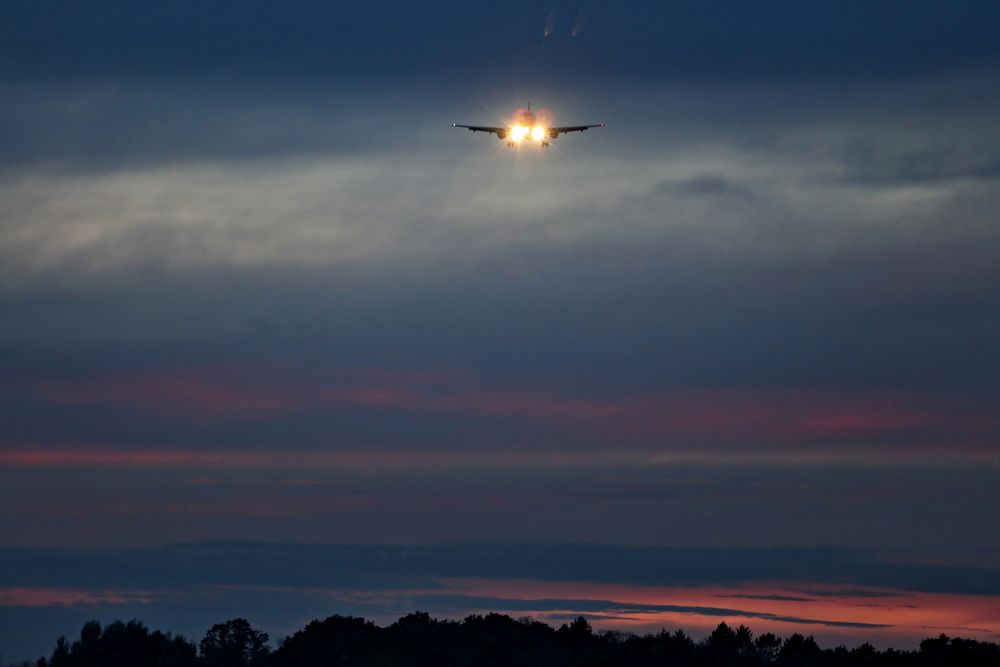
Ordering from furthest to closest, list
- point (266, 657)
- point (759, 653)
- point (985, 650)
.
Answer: point (266, 657), point (759, 653), point (985, 650)

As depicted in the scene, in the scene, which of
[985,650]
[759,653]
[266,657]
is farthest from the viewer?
[266,657]

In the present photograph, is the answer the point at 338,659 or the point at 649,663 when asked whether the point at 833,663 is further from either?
the point at 338,659

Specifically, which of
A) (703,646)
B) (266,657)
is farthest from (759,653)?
(266,657)

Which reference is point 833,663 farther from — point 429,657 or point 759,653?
point 429,657

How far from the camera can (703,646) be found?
188 metres

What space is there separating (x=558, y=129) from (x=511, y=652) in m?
56.5

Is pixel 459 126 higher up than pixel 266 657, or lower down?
higher up

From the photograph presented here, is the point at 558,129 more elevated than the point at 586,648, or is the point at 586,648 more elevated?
the point at 558,129

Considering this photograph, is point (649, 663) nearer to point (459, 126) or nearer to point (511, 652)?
point (511, 652)

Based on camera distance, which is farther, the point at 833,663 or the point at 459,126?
the point at 459,126

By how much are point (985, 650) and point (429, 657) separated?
56.8 meters

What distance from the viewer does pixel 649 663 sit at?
597 ft

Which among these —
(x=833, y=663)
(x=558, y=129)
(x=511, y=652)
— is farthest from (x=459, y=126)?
(x=833, y=663)

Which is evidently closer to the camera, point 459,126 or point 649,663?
point 649,663
